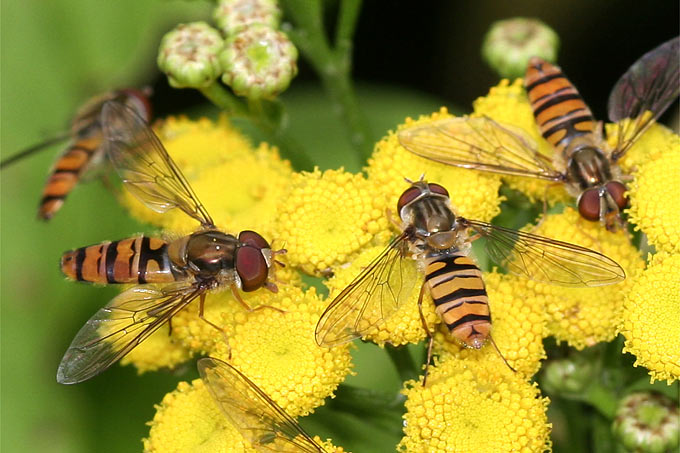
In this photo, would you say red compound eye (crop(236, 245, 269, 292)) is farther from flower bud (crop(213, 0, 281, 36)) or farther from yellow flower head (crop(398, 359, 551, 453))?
flower bud (crop(213, 0, 281, 36))

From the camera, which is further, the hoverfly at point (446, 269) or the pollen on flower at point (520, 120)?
the pollen on flower at point (520, 120)

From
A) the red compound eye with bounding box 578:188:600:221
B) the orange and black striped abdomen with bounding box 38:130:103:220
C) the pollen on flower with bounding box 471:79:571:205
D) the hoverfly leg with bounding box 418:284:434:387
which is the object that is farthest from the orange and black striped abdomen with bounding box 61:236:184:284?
the red compound eye with bounding box 578:188:600:221

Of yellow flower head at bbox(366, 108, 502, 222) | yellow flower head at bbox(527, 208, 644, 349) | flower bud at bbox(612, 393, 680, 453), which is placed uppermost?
yellow flower head at bbox(366, 108, 502, 222)

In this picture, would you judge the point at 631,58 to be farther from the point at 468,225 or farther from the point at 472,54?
the point at 468,225

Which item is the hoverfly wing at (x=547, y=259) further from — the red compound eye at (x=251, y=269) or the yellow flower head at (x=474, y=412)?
the red compound eye at (x=251, y=269)

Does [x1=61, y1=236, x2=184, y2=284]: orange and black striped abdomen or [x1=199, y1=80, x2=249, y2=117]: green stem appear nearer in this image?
[x1=61, y1=236, x2=184, y2=284]: orange and black striped abdomen

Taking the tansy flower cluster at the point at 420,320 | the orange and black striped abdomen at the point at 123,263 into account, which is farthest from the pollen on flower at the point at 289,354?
the orange and black striped abdomen at the point at 123,263
